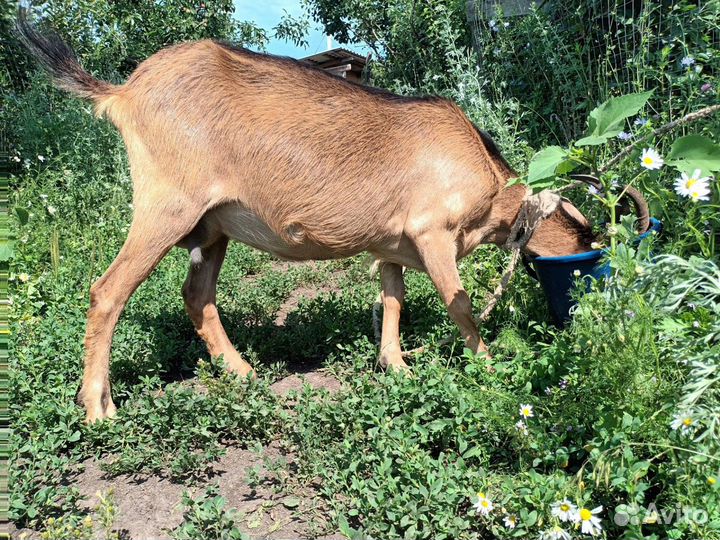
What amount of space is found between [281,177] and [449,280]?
125 cm

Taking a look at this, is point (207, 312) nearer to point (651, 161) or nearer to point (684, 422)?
point (651, 161)

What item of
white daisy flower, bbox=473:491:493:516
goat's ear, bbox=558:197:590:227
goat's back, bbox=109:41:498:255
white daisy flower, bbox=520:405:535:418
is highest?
goat's back, bbox=109:41:498:255

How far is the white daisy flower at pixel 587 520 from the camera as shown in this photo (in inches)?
78.1

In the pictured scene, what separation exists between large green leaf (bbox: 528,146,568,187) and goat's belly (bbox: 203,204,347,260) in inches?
67.4

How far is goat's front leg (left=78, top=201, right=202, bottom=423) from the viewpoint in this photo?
3.47 metres

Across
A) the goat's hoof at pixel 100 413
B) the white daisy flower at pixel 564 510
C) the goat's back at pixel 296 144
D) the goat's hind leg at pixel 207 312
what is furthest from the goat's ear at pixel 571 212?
the goat's hoof at pixel 100 413

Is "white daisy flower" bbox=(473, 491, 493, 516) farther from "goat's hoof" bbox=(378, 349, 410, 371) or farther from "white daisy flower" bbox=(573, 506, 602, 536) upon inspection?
"goat's hoof" bbox=(378, 349, 410, 371)

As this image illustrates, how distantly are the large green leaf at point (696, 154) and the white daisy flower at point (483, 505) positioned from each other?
157cm

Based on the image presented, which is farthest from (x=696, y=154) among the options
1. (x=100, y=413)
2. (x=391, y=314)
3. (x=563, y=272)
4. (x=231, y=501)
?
(x=100, y=413)

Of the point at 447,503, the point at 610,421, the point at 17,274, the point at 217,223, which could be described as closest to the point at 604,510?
the point at 610,421

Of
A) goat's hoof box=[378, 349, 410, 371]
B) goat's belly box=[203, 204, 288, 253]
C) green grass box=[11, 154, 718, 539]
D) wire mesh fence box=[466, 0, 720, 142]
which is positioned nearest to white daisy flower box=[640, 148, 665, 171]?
green grass box=[11, 154, 718, 539]

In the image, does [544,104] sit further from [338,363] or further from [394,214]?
[338,363]

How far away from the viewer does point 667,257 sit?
228 cm

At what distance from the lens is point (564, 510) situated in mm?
2057
